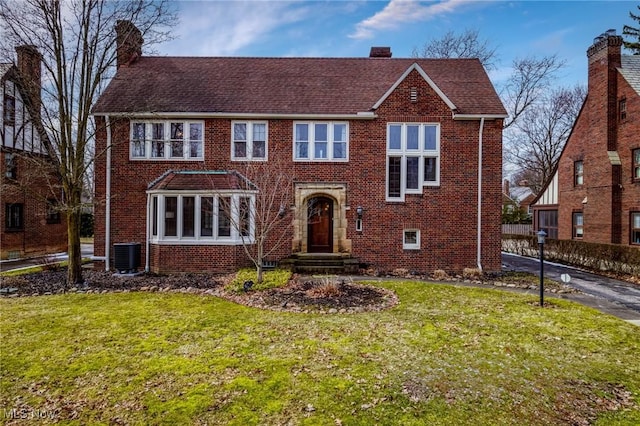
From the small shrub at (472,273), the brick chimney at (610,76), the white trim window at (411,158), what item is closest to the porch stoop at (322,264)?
the white trim window at (411,158)

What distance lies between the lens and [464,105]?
13945 mm

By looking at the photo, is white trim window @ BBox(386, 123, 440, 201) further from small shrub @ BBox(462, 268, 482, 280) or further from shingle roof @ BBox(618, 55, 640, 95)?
shingle roof @ BBox(618, 55, 640, 95)

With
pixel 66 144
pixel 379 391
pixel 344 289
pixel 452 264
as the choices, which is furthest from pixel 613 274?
pixel 66 144

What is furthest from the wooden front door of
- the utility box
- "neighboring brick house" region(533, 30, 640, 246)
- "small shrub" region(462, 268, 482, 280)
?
"neighboring brick house" region(533, 30, 640, 246)

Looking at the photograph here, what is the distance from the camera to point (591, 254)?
14.9 m

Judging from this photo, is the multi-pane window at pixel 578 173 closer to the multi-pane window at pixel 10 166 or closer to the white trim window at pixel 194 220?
the white trim window at pixel 194 220

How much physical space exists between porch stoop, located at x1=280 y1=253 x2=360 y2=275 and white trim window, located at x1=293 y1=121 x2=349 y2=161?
391cm

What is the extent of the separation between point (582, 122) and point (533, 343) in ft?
61.0

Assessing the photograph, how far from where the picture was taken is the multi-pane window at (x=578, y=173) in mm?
19247

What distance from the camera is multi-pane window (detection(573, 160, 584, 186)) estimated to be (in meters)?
19.2

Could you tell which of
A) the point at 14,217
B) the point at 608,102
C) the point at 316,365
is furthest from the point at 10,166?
the point at 608,102

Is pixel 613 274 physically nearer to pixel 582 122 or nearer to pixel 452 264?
pixel 452 264

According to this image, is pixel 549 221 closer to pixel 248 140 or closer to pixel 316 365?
pixel 248 140

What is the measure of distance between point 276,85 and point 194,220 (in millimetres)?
6912
